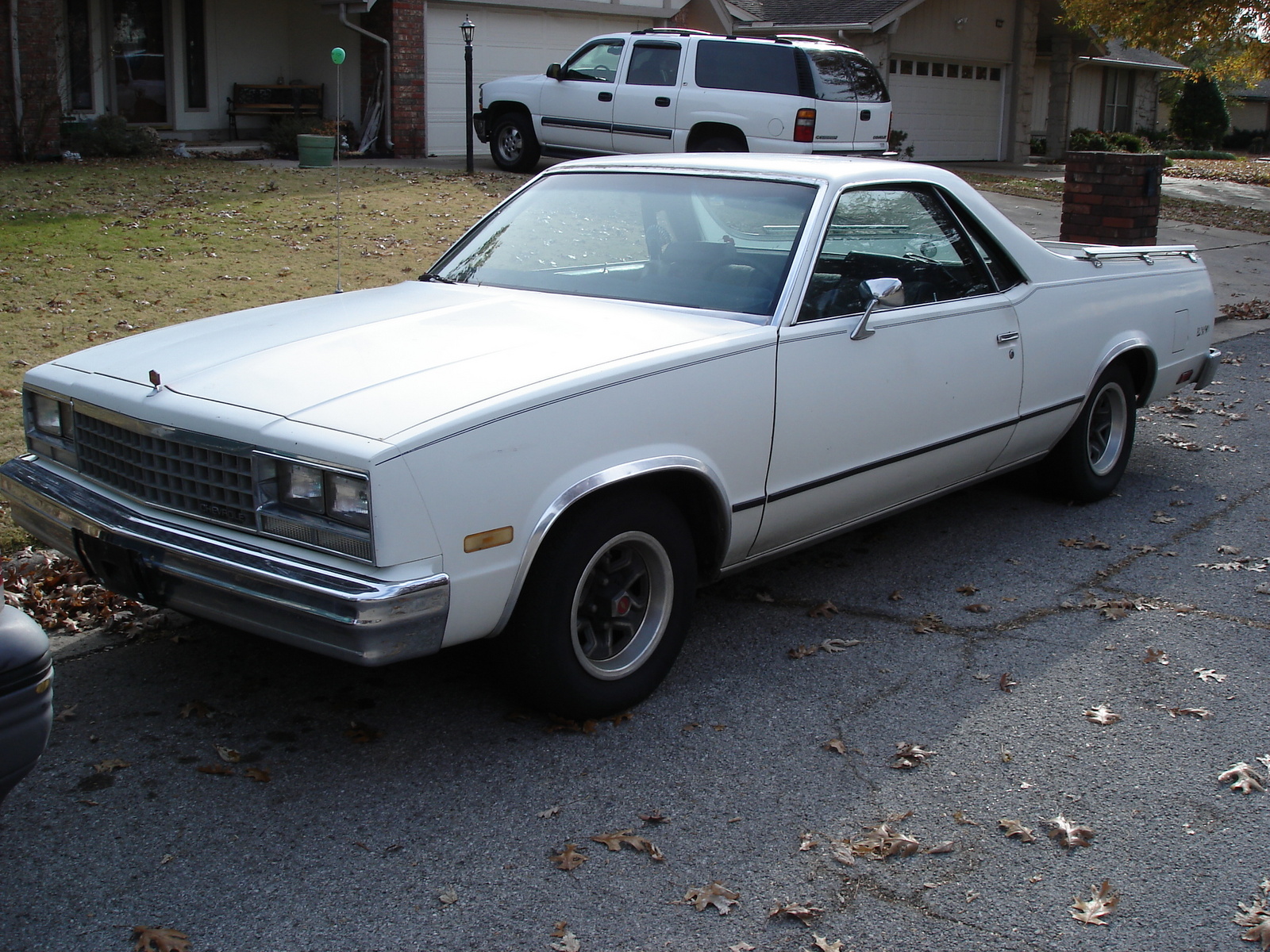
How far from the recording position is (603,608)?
3715mm

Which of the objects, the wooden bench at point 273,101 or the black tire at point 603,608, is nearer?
the black tire at point 603,608

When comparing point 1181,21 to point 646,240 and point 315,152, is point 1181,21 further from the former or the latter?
point 646,240

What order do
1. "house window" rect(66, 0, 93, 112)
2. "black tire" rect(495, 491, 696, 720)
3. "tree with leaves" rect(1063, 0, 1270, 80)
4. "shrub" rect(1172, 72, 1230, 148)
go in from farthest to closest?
"shrub" rect(1172, 72, 1230, 148)
"tree with leaves" rect(1063, 0, 1270, 80)
"house window" rect(66, 0, 93, 112)
"black tire" rect(495, 491, 696, 720)

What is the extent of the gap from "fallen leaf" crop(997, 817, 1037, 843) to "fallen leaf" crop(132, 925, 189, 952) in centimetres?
202

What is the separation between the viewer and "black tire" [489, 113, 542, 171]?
1652 cm

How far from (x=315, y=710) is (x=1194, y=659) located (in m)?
2.96

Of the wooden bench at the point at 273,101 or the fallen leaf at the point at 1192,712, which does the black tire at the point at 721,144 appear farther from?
the fallen leaf at the point at 1192,712

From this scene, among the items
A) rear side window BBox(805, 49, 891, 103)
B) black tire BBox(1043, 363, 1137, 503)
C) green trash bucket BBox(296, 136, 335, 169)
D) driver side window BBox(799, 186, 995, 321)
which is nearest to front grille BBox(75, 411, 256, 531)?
driver side window BBox(799, 186, 995, 321)

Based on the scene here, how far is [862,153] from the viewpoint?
50.6 ft

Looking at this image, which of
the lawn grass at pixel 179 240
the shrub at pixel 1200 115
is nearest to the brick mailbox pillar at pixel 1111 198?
the lawn grass at pixel 179 240

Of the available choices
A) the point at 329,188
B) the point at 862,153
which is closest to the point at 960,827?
the point at 329,188

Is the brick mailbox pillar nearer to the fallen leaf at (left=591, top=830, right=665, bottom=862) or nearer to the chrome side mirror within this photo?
the chrome side mirror

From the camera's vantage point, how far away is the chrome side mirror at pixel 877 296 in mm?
4211

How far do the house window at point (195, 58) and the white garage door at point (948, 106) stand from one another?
44.9 ft
